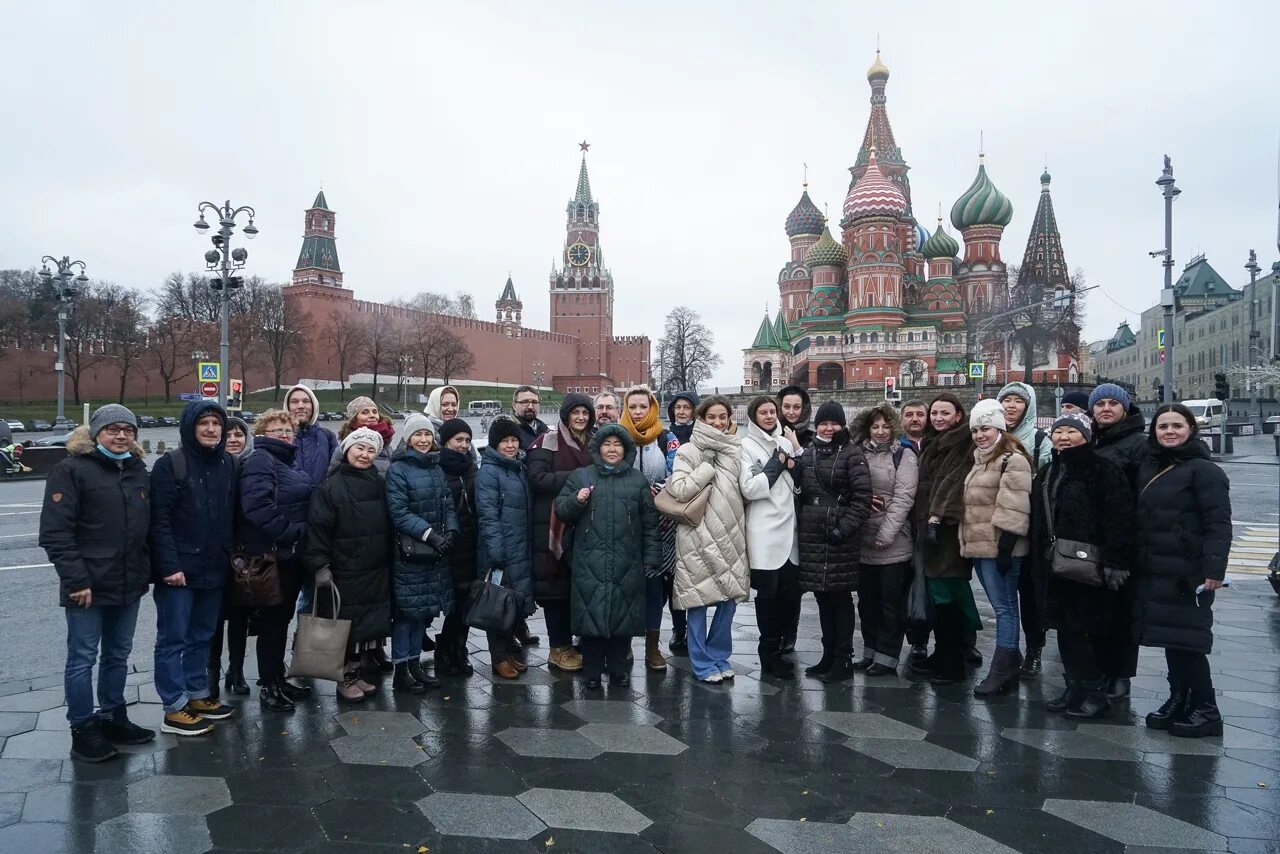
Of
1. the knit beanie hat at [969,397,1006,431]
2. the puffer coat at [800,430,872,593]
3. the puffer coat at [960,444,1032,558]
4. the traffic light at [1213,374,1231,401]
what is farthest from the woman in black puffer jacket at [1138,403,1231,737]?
the traffic light at [1213,374,1231,401]

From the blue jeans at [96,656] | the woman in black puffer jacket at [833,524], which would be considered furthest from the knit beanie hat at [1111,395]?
the blue jeans at [96,656]

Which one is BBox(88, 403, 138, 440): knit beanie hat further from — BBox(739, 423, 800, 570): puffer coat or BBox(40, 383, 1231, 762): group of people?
BBox(739, 423, 800, 570): puffer coat

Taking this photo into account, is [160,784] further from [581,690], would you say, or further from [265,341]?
[265,341]

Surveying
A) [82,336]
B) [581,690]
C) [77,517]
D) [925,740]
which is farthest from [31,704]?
[82,336]

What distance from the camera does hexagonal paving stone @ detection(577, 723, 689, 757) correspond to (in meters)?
3.81

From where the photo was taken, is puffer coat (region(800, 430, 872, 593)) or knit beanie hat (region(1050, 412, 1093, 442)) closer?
knit beanie hat (region(1050, 412, 1093, 442))

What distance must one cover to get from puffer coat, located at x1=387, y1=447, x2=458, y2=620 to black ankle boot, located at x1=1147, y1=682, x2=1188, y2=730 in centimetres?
381

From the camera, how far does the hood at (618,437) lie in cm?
477

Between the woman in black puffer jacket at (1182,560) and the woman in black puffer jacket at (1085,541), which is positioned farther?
the woman in black puffer jacket at (1085,541)

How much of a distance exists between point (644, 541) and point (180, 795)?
8.39 feet

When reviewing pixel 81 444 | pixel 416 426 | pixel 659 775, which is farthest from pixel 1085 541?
pixel 81 444

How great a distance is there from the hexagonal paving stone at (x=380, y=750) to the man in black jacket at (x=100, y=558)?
95 cm

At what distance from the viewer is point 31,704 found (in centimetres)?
436

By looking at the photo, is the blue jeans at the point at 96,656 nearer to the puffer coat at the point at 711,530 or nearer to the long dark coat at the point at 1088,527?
the puffer coat at the point at 711,530
